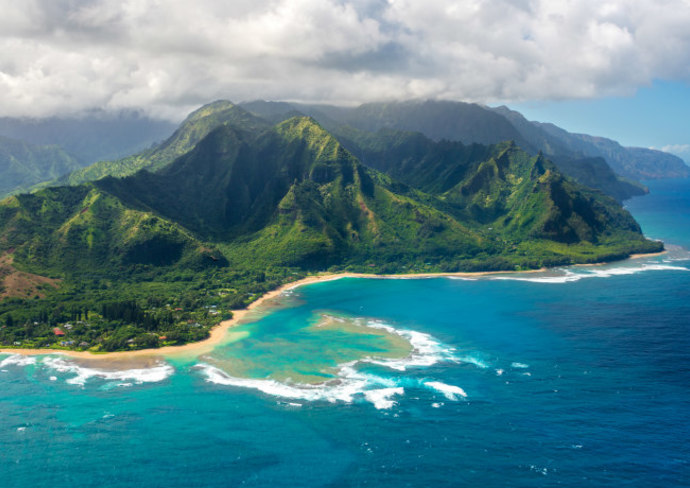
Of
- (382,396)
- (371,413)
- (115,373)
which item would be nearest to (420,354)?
(382,396)

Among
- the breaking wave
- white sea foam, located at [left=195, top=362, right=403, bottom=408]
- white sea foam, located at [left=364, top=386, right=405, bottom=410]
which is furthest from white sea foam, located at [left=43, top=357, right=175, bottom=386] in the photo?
white sea foam, located at [left=364, top=386, right=405, bottom=410]

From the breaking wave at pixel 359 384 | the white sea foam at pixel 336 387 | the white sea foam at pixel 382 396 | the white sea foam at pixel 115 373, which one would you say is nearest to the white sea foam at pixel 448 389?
the breaking wave at pixel 359 384

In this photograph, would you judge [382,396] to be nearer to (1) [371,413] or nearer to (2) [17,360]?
(1) [371,413]

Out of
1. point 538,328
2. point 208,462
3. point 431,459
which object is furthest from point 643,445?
point 208,462

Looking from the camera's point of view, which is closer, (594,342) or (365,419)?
(365,419)

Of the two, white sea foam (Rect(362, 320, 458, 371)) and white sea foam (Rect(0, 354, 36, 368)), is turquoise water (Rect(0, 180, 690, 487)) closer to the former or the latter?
white sea foam (Rect(362, 320, 458, 371))

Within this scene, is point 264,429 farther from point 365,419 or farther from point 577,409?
point 577,409
